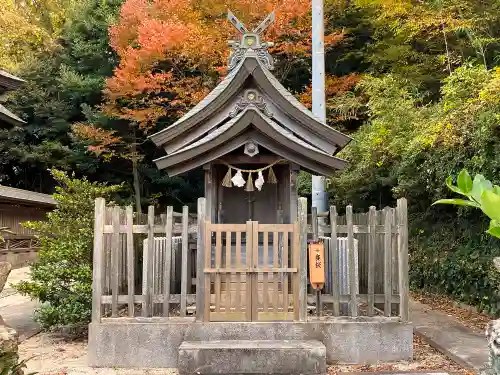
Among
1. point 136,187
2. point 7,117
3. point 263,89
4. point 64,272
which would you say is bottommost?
point 64,272

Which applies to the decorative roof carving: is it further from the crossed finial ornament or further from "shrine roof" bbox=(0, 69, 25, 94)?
"shrine roof" bbox=(0, 69, 25, 94)

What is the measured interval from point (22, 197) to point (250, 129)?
17925 mm

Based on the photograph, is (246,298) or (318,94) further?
(318,94)

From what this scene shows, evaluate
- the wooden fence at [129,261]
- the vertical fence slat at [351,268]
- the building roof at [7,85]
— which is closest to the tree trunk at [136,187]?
the building roof at [7,85]

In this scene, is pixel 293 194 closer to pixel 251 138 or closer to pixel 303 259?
pixel 251 138

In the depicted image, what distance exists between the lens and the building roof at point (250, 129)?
766 cm

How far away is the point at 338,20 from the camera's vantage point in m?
20.6

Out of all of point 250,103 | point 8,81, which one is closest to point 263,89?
point 250,103

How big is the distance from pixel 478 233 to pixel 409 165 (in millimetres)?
2598

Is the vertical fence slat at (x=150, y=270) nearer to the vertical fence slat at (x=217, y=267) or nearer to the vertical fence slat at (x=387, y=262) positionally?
the vertical fence slat at (x=217, y=267)

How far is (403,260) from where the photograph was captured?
22.9 ft

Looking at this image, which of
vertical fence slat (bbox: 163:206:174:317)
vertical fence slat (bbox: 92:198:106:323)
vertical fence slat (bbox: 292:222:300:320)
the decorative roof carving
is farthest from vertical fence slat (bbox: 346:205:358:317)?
vertical fence slat (bbox: 92:198:106:323)

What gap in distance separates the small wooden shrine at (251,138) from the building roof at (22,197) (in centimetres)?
1466

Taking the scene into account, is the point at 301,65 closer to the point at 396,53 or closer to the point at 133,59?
the point at 396,53
